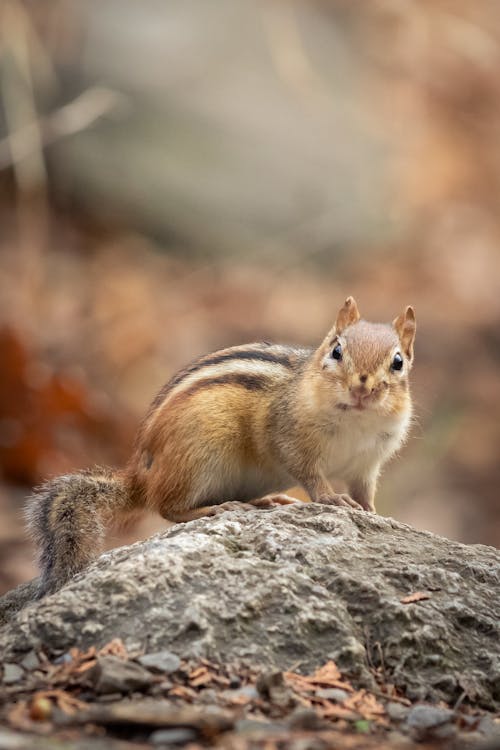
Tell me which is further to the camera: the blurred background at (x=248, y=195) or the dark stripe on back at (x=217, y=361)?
the blurred background at (x=248, y=195)

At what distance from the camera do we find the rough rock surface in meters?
3.11

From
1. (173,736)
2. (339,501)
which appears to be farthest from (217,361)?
(173,736)

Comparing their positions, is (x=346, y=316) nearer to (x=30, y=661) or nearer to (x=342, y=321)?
(x=342, y=321)

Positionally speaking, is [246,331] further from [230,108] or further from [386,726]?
[386,726]

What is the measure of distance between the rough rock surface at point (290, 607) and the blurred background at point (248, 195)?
17.4ft

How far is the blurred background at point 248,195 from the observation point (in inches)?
390

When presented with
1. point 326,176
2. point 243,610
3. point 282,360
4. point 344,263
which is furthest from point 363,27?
point 243,610

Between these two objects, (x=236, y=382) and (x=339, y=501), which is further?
(x=236, y=382)

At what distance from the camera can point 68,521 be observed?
157 inches

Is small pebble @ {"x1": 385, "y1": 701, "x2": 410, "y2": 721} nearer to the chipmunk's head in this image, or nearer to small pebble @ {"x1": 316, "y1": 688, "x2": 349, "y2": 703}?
small pebble @ {"x1": 316, "y1": 688, "x2": 349, "y2": 703}

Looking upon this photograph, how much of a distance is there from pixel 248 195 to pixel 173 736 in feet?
30.2

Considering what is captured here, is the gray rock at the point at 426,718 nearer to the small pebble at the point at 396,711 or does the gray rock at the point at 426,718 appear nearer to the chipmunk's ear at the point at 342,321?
the small pebble at the point at 396,711

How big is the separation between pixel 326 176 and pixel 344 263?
94 cm

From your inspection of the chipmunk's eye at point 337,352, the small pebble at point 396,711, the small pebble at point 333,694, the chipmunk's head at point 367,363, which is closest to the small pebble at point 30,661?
the small pebble at point 333,694
